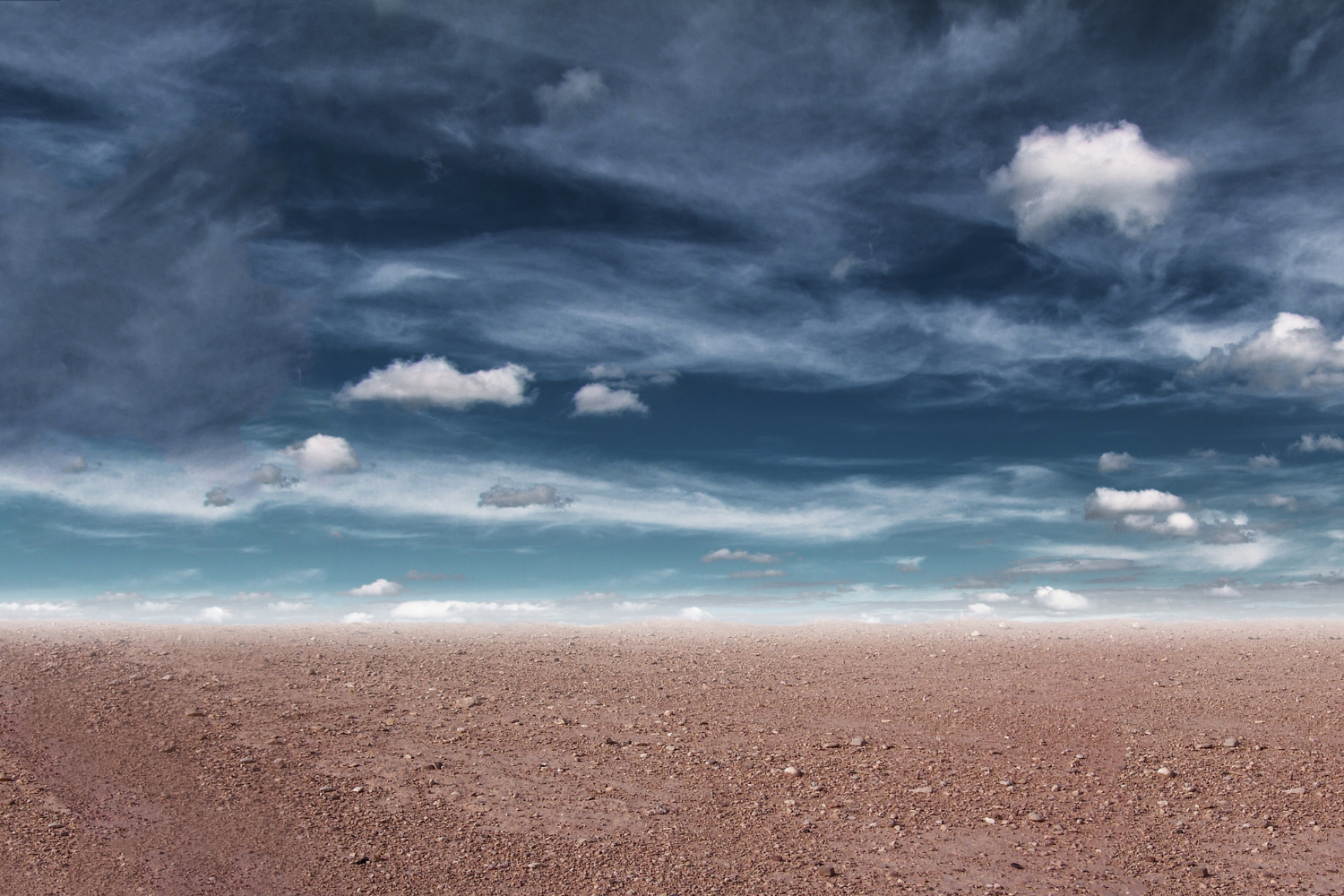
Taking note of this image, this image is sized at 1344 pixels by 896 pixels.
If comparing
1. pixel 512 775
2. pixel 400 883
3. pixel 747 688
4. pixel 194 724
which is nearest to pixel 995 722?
pixel 747 688

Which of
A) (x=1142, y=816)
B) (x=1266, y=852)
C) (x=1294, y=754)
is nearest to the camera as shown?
(x=1266, y=852)

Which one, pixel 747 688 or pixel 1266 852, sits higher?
pixel 747 688

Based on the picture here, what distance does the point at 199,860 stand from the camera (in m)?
10.0

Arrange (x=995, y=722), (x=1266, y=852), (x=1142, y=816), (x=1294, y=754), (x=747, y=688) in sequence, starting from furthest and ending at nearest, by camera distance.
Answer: (x=747, y=688) → (x=995, y=722) → (x=1294, y=754) → (x=1142, y=816) → (x=1266, y=852)

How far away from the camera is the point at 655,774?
12.9 m

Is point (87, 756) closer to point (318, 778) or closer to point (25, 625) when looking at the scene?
point (318, 778)

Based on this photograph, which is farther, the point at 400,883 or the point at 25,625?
the point at 25,625

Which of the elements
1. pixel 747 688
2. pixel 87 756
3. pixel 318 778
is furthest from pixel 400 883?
pixel 747 688

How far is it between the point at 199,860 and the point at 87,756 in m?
4.63

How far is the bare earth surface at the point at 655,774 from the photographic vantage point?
9938 mm

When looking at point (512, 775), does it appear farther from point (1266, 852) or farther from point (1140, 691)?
point (1140, 691)

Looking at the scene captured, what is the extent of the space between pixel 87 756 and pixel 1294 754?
20895mm

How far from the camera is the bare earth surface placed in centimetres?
994

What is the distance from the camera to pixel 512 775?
1278cm
